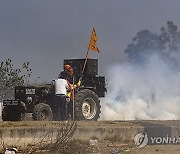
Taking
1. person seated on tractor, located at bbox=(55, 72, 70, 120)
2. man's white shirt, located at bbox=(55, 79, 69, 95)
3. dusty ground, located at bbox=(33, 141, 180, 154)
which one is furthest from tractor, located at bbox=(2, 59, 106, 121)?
dusty ground, located at bbox=(33, 141, 180, 154)

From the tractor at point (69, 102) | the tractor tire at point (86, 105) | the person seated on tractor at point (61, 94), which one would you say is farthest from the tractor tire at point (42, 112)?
the tractor tire at point (86, 105)

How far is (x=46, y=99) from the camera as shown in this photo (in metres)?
18.0

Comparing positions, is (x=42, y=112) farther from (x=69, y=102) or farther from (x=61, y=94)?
(x=61, y=94)

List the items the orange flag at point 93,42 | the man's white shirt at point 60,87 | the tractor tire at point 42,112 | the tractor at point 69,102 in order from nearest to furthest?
the man's white shirt at point 60,87 → the tractor tire at point 42,112 → the tractor at point 69,102 → the orange flag at point 93,42

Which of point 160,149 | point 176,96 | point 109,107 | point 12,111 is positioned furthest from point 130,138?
point 176,96

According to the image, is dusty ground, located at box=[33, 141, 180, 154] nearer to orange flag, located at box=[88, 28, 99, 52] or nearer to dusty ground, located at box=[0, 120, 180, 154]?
dusty ground, located at box=[0, 120, 180, 154]

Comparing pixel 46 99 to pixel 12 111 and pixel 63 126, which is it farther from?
pixel 63 126

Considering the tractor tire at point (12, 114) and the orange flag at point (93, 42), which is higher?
the orange flag at point (93, 42)

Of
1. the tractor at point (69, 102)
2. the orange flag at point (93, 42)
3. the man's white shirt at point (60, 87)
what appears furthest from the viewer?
the orange flag at point (93, 42)

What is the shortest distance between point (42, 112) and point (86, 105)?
1.73 meters

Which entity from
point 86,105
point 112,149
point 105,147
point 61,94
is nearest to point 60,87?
point 61,94

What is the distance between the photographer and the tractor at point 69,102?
57.2ft

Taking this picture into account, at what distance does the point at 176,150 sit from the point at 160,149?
46 cm

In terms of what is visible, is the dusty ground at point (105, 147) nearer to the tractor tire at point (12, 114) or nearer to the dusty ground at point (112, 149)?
the dusty ground at point (112, 149)
